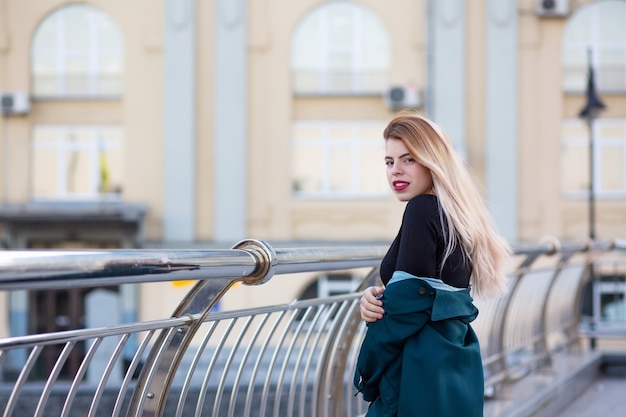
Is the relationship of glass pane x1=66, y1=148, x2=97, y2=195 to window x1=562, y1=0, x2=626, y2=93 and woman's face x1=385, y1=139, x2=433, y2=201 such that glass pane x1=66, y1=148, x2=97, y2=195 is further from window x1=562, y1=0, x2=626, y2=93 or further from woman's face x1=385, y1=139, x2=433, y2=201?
woman's face x1=385, y1=139, x2=433, y2=201

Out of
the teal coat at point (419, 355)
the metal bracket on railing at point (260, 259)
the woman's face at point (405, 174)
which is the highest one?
the woman's face at point (405, 174)

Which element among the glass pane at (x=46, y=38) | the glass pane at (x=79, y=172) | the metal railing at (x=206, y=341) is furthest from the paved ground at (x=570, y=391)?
the glass pane at (x=46, y=38)

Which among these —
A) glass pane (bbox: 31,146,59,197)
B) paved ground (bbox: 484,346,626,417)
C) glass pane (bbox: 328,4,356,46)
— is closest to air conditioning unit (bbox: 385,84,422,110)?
glass pane (bbox: 328,4,356,46)

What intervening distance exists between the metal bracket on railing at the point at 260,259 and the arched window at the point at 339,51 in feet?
72.1

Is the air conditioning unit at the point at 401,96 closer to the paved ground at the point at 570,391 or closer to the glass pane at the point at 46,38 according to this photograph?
the glass pane at the point at 46,38

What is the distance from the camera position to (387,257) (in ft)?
9.66

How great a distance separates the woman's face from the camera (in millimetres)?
2963

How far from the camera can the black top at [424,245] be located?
2.80m

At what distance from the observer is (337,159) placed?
2506 centimetres

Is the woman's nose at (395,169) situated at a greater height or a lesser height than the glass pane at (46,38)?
lesser

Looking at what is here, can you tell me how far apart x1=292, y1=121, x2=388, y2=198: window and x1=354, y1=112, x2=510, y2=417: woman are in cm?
2176

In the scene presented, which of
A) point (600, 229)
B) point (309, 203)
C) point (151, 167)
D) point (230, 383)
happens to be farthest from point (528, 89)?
point (230, 383)

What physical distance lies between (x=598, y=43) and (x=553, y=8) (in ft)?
5.99

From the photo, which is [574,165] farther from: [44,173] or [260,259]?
[260,259]
